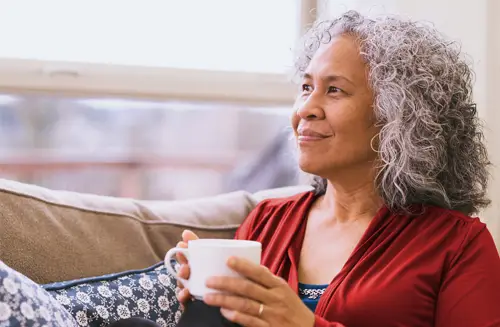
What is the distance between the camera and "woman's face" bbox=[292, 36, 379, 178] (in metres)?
1.51

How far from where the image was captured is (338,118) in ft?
4.95

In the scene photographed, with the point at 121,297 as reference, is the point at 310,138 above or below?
above

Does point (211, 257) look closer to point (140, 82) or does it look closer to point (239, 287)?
point (239, 287)

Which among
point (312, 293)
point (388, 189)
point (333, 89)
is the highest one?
point (333, 89)

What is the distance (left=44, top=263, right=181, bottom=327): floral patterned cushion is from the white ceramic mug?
1.21 feet

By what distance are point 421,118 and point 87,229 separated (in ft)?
2.56

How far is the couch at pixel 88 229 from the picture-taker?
1.46 meters

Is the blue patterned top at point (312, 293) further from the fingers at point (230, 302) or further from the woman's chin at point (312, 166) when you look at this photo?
the fingers at point (230, 302)

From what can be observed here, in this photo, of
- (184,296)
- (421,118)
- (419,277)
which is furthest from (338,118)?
(184,296)

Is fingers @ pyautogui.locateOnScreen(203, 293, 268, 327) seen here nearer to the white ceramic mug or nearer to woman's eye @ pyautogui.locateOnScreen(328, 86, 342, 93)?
the white ceramic mug

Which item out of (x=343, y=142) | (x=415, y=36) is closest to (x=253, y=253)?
(x=343, y=142)

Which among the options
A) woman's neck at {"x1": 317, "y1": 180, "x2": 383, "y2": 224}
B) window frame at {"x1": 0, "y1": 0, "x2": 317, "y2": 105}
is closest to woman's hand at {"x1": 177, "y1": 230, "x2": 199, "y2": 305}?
woman's neck at {"x1": 317, "y1": 180, "x2": 383, "y2": 224}

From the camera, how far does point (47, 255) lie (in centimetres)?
147

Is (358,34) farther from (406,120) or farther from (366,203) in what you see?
(366,203)
